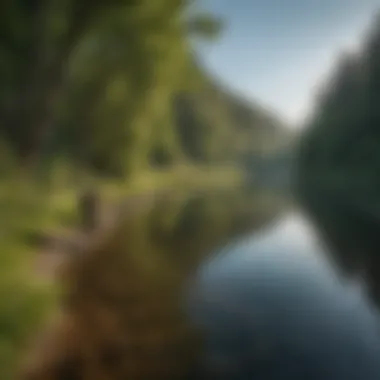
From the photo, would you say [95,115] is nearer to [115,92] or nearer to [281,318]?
[115,92]

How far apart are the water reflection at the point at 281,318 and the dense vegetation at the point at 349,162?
10.2 inches

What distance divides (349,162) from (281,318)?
5.33 feet

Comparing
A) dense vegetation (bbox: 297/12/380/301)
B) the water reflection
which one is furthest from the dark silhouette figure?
dense vegetation (bbox: 297/12/380/301)

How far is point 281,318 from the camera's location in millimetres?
1766

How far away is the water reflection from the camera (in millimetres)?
1421

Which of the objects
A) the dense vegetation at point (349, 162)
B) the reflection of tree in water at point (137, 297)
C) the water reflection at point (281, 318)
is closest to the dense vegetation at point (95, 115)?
the reflection of tree in water at point (137, 297)

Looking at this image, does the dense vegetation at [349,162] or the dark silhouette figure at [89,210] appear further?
the dense vegetation at [349,162]

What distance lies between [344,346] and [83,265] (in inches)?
42.3

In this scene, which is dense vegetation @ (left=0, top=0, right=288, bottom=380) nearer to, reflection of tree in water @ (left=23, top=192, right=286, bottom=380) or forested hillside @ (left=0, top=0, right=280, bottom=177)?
forested hillside @ (left=0, top=0, right=280, bottom=177)

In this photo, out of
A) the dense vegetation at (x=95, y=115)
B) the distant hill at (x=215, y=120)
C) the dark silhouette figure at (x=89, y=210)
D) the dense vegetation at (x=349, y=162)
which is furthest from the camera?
the dense vegetation at (x=349, y=162)

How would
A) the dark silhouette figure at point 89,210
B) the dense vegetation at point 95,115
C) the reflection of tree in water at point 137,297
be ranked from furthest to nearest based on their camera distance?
the dark silhouette figure at point 89,210
the dense vegetation at point 95,115
the reflection of tree in water at point 137,297

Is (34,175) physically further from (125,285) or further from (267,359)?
(267,359)

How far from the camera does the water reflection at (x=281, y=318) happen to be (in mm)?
1421

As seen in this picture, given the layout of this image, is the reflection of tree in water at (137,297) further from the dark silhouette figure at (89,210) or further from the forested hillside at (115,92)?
the forested hillside at (115,92)
